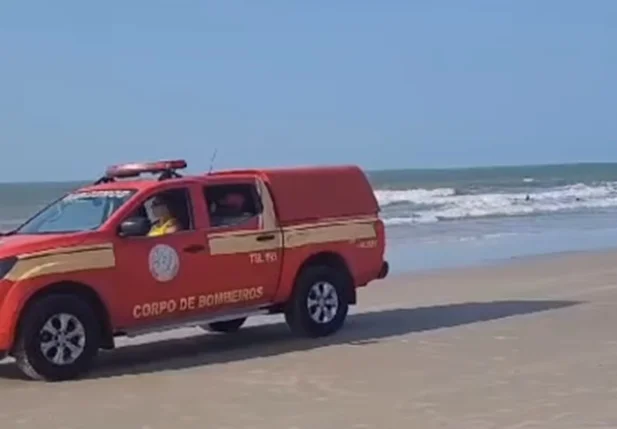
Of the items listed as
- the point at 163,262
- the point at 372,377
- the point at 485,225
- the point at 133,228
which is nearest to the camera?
the point at 372,377

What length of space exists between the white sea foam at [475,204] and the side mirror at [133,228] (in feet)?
79.5

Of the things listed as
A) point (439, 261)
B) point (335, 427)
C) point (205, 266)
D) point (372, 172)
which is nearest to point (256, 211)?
point (205, 266)

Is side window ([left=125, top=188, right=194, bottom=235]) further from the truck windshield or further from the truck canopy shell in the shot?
the truck canopy shell

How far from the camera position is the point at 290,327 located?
13008 millimetres

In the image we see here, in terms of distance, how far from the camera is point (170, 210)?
1198 cm


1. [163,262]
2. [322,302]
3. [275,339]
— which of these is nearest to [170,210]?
[163,262]

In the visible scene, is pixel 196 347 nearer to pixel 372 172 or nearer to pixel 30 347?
pixel 30 347

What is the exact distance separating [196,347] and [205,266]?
1.14m

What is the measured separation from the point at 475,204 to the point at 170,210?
3619 cm

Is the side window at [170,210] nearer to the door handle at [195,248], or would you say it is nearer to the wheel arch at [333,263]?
the door handle at [195,248]

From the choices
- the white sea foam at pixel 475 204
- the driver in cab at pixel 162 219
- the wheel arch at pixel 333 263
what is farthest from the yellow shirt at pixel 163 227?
the white sea foam at pixel 475 204

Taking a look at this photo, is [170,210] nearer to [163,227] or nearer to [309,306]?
[163,227]

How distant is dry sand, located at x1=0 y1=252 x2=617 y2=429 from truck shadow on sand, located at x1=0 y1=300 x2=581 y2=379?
0.02 meters

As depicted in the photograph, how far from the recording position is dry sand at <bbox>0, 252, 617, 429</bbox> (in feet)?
28.3
